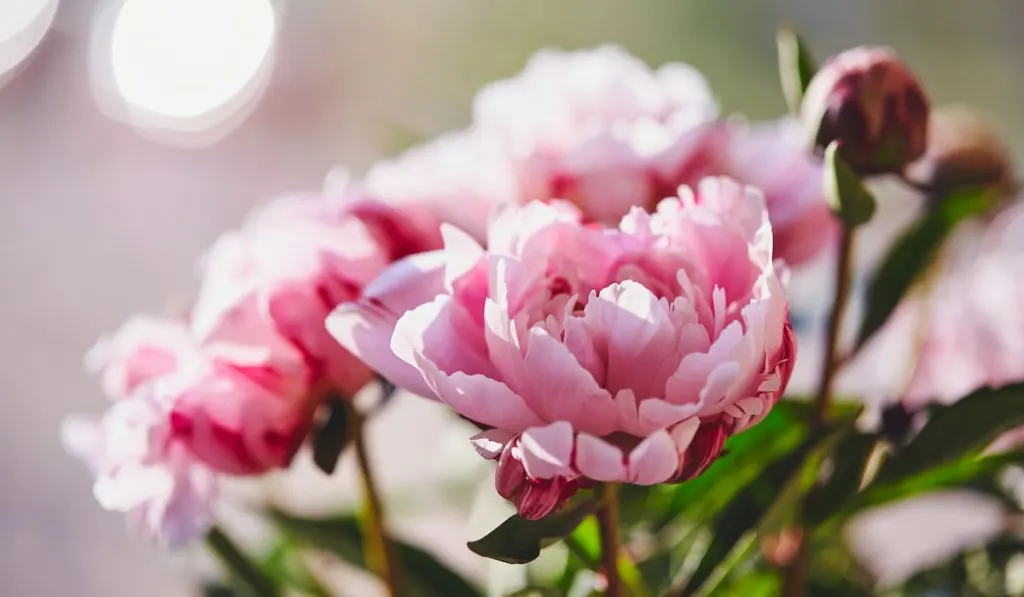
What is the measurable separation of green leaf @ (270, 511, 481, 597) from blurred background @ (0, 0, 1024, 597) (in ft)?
1.08

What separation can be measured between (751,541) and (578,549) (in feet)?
0.18

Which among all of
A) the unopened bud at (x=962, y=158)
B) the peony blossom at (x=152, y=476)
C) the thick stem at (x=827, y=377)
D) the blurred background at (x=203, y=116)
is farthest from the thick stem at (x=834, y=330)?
the blurred background at (x=203, y=116)

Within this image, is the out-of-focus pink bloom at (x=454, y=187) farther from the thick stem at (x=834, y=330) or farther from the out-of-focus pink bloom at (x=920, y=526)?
the out-of-focus pink bloom at (x=920, y=526)

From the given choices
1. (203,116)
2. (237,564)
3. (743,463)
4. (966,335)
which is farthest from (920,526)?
(203,116)

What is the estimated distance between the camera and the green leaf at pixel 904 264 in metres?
0.36

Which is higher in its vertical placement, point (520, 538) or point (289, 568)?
point (520, 538)

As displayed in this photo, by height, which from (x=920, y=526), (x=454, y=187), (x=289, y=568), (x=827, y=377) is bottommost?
(x=920, y=526)

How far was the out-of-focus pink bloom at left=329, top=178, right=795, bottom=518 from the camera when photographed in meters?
0.19

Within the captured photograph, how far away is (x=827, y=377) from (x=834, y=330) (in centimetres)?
2

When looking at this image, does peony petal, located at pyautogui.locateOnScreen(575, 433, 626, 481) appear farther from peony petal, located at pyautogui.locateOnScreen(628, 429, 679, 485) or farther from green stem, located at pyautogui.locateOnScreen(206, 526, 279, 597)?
green stem, located at pyautogui.locateOnScreen(206, 526, 279, 597)

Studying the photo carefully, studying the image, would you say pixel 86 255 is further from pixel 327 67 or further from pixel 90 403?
pixel 327 67

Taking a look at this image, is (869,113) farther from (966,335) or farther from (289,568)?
(289,568)

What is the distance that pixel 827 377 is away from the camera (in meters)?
0.34

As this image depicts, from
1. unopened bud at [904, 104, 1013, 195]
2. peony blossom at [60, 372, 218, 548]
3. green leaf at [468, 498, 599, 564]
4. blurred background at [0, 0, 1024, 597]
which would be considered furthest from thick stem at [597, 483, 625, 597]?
blurred background at [0, 0, 1024, 597]
